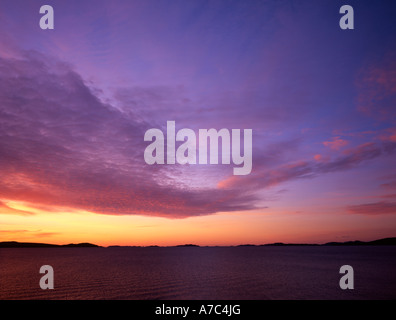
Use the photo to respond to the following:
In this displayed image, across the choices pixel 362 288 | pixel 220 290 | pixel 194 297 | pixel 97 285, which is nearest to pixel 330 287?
pixel 362 288
